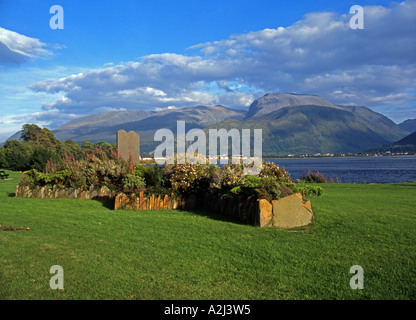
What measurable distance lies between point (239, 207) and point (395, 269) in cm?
516

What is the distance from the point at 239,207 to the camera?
1035 cm

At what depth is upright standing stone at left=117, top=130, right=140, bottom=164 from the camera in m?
18.4

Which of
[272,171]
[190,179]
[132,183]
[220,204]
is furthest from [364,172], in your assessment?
[132,183]

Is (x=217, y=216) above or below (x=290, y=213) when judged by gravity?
below

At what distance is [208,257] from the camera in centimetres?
659

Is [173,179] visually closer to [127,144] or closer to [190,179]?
[190,179]

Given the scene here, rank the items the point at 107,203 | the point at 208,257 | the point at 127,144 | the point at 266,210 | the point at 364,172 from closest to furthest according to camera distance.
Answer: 1. the point at 208,257
2. the point at 266,210
3. the point at 107,203
4. the point at 127,144
5. the point at 364,172

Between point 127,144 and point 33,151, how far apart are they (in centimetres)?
3677

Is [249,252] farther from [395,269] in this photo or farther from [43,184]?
[43,184]

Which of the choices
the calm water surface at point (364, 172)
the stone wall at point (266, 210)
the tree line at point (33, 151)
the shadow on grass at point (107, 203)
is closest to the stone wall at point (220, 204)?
the stone wall at point (266, 210)

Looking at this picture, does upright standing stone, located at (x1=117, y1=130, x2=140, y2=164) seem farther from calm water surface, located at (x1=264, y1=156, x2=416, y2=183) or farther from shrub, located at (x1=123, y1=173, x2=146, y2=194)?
calm water surface, located at (x1=264, y1=156, x2=416, y2=183)

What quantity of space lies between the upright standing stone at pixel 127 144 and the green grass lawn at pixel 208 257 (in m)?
7.97

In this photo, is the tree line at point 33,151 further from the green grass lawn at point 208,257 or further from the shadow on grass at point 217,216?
the green grass lawn at point 208,257
